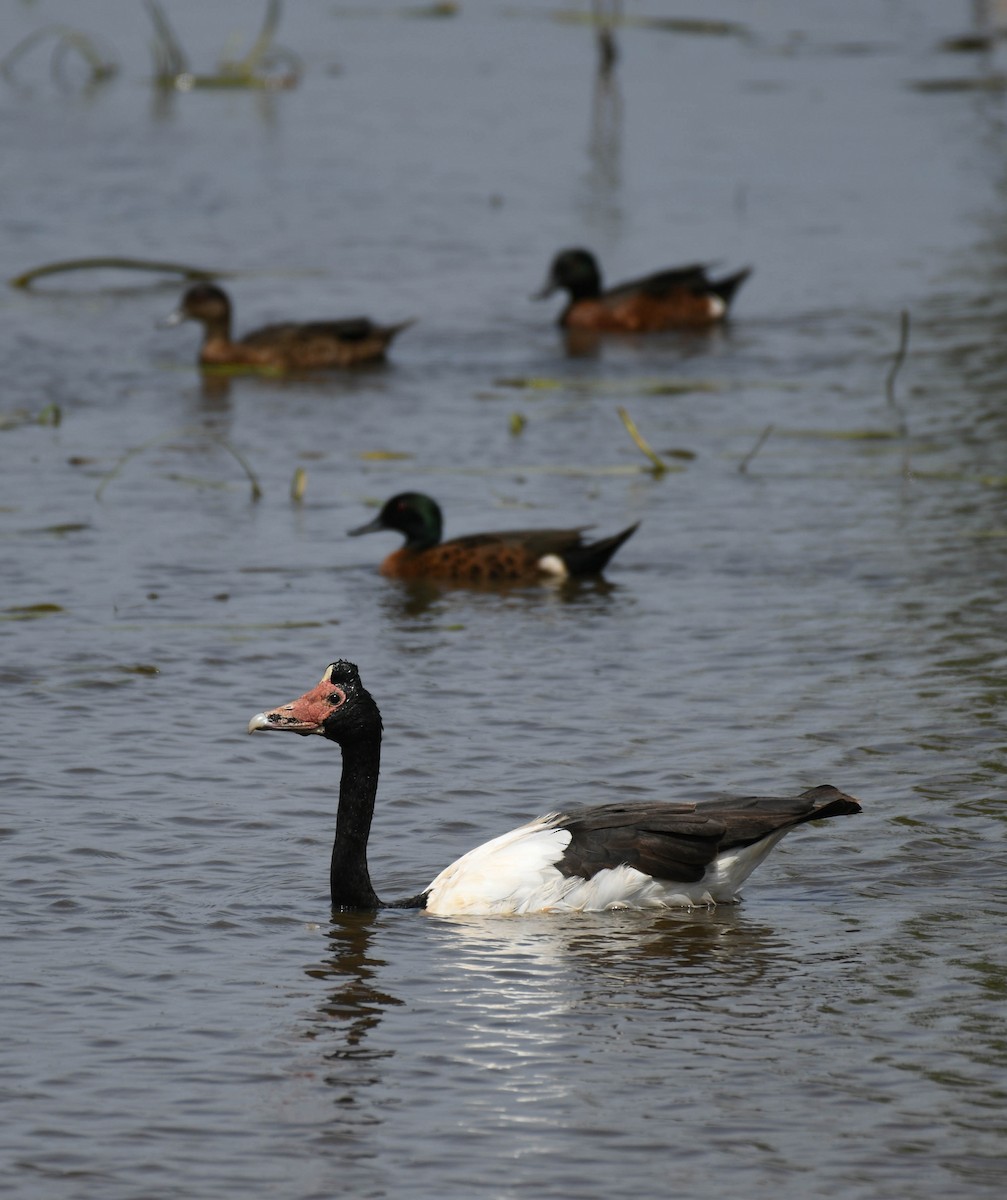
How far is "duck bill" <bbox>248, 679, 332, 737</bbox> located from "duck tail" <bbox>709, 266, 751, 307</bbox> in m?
13.0

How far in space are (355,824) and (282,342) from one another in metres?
11.4

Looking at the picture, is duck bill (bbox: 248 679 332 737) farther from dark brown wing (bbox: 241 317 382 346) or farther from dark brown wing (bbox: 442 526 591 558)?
dark brown wing (bbox: 241 317 382 346)

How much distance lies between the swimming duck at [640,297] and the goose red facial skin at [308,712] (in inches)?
504

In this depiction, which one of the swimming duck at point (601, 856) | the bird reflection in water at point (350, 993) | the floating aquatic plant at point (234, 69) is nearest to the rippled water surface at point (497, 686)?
the bird reflection in water at point (350, 993)

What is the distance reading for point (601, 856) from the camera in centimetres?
791

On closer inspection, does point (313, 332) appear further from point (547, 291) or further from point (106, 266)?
point (547, 291)

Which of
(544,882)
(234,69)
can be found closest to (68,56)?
(234,69)

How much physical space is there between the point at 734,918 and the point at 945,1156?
2.03m

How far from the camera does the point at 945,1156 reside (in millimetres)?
6039

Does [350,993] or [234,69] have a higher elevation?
[234,69]

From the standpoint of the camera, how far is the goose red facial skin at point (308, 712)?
8070mm

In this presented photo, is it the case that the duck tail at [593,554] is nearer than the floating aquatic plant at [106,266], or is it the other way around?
the duck tail at [593,554]

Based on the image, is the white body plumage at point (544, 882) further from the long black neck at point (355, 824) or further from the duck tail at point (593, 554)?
the duck tail at point (593, 554)

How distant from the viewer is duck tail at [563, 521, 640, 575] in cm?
→ 1276
